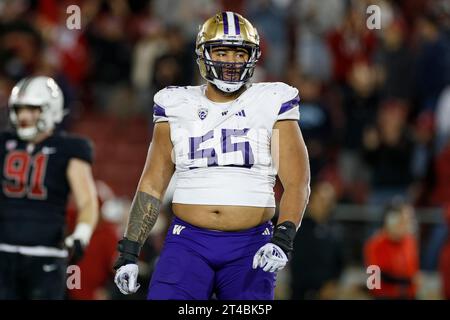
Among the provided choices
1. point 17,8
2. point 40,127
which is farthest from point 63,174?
point 17,8

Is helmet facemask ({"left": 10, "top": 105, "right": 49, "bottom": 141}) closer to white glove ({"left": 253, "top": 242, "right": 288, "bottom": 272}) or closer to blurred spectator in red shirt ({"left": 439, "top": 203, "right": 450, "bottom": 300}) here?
white glove ({"left": 253, "top": 242, "right": 288, "bottom": 272})

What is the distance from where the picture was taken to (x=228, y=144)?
560 centimetres

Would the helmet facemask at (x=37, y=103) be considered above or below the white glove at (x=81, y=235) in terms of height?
above

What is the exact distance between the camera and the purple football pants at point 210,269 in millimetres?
5430

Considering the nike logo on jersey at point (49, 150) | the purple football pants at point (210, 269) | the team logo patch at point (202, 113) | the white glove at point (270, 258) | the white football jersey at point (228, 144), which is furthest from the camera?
the nike logo on jersey at point (49, 150)

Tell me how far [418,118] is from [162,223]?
3.23 meters

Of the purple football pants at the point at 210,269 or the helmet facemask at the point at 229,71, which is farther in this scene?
the helmet facemask at the point at 229,71

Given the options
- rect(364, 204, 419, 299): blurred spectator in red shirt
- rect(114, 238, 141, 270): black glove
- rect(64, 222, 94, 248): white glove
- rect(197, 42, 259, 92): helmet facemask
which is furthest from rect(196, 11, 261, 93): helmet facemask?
rect(364, 204, 419, 299): blurred spectator in red shirt

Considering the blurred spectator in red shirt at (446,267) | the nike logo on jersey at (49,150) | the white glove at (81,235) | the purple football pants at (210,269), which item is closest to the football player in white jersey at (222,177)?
the purple football pants at (210,269)

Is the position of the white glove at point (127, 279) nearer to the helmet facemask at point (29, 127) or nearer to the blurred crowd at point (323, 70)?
the helmet facemask at point (29, 127)

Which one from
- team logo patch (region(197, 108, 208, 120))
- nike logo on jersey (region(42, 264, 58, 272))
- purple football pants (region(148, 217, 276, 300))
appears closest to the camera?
purple football pants (region(148, 217, 276, 300))

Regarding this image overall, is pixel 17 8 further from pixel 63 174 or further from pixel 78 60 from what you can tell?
pixel 63 174

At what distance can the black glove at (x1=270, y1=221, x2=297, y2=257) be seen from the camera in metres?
5.33

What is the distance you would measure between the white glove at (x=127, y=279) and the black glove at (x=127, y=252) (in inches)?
1.9
